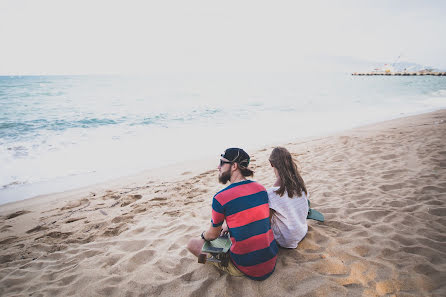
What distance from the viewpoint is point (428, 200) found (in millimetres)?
3346

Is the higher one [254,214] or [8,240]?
[254,214]

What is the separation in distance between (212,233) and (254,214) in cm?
51

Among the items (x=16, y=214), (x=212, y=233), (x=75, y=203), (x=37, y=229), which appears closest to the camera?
(x=212, y=233)

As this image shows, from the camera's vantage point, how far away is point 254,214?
1975 millimetres

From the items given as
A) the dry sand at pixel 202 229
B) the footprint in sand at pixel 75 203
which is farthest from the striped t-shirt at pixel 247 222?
the footprint in sand at pixel 75 203

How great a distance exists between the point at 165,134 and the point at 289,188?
9875 millimetres

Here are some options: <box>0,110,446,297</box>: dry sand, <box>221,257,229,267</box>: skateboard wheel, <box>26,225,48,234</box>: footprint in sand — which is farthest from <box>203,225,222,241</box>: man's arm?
<box>26,225,48,234</box>: footprint in sand

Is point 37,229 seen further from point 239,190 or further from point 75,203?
point 239,190

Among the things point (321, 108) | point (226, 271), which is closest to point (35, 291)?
point (226, 271)

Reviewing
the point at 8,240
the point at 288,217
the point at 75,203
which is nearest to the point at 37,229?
the point at 8,240

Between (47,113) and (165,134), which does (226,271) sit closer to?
(165,134)

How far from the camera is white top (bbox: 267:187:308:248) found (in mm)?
2385

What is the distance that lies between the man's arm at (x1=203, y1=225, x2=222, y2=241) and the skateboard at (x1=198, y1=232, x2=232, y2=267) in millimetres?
74

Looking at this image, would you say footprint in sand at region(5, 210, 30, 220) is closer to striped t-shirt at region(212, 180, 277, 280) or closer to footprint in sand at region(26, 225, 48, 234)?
footprint in sand at region(26, 225, 48, 234)
